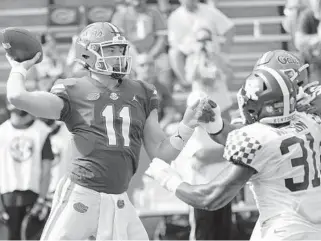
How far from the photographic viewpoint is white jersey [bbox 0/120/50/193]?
7.82m

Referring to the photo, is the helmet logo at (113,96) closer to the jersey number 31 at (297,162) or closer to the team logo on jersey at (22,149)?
the jersey number 31 at (297,162)

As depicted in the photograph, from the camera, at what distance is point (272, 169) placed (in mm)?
3816

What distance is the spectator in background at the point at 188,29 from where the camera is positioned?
8672 millimetres

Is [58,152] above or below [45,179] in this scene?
above

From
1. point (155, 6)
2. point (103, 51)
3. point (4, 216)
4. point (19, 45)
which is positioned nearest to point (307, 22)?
point (155, 6)

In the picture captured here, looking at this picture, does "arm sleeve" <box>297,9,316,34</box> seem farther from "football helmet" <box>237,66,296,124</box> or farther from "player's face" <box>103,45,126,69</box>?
"football helmet" <box>237,66,296,124</box>

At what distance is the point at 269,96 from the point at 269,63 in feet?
3.58

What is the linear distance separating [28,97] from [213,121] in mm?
995

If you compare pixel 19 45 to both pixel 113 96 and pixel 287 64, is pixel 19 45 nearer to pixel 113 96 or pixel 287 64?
pixel 113 96

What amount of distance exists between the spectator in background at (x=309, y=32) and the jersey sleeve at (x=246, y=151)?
14.2 feet

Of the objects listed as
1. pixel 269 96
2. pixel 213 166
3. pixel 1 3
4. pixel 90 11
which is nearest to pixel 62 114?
pixel 269 96

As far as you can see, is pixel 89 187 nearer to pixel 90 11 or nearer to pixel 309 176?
pixel 309 176

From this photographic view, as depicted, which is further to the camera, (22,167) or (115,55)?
(22,167)

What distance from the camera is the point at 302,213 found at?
386 centimetres
